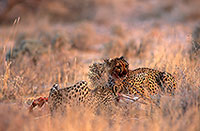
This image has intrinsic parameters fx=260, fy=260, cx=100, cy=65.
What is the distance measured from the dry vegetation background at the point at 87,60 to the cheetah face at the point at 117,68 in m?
0.55

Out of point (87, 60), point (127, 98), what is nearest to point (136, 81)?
point (127, 98)

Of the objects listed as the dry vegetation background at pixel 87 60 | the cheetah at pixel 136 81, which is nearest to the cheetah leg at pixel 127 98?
the cheetah at pixel 136 81

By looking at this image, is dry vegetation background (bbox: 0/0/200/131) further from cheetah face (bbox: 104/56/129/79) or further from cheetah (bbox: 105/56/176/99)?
cheetah face (bbox: 104/56/129/79)

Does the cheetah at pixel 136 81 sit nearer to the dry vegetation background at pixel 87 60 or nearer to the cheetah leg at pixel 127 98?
the cheetah leg at pixel 127 98

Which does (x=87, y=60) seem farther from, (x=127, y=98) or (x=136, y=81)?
(x=127, y=98)

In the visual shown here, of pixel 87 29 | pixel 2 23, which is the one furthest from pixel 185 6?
pixel 2 23

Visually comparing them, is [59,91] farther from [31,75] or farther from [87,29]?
[87,29]

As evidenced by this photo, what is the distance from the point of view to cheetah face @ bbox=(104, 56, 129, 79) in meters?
3.65

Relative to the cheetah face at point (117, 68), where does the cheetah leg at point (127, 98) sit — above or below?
below

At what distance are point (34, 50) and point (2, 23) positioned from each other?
11.2 m

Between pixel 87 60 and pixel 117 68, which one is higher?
pixel 87 60

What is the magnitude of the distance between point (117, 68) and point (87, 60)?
505cm

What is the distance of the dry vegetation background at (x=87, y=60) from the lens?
278 centimetres

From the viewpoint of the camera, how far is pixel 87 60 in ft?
28.4
